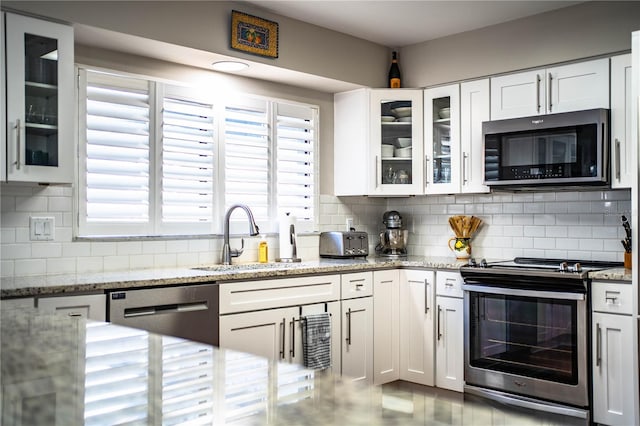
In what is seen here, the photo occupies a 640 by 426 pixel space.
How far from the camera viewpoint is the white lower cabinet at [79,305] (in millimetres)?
2699

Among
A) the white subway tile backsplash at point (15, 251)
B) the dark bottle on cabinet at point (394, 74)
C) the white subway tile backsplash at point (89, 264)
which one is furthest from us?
the dark bottle on cabinet at point (394, 74)

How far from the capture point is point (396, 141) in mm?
4691

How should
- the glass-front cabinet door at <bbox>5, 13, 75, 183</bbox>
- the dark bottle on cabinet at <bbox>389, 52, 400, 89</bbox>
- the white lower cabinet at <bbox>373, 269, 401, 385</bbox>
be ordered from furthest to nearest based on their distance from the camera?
the dark bottle on cabinet at <bbox>389, 52, 400, 89</bbox>, the white lower cabinet at <bbox>373, 269, 401, 385</bbox>, the glass-front cabinet door at <bbox>5, 13, 75, 183</bbox>

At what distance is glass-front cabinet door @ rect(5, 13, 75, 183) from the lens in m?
2.88

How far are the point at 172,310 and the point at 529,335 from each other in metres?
2.07

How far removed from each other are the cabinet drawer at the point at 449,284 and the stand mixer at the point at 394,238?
735 mm

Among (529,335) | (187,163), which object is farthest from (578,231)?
(187,163)

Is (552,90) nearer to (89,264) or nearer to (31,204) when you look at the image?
(89,264)

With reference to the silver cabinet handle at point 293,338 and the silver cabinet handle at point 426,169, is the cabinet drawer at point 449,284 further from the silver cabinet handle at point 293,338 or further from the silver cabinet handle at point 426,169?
the silver cabinet handle at point 293,338

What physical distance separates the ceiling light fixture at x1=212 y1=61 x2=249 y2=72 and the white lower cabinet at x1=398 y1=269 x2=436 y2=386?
5.73 feet

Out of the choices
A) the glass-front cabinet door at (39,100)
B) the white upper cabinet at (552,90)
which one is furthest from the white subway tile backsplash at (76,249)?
the white upper cabinet at (552,90)

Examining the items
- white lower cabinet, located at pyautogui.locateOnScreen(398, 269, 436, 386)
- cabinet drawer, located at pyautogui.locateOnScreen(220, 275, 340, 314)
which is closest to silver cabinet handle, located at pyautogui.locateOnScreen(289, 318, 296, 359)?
cabinet drawer, located at pyautogui.locateOnScreen(220, 275, 340, 314)

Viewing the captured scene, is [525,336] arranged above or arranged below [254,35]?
below

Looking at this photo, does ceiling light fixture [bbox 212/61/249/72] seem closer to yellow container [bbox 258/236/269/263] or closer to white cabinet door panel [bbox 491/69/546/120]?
yellow container [bbox 258/236/269/263]
